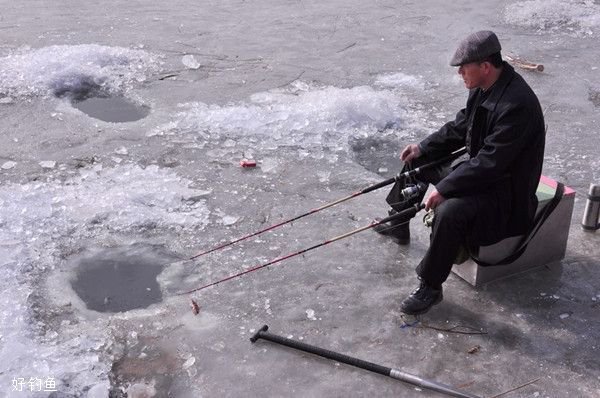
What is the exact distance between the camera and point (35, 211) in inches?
219

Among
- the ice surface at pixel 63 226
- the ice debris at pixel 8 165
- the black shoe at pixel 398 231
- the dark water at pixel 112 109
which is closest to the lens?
the ice surface at pixel 63 226

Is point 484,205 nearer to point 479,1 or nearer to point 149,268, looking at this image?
point 149,268

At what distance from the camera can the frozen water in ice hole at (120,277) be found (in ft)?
15.5

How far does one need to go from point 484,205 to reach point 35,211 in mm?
3586

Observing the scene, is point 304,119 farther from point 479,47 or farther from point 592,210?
point 479,47

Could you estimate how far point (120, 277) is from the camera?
4969 millimetres

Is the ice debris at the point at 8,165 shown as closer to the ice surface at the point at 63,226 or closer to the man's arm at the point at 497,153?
the ice surface at the point at 63,226

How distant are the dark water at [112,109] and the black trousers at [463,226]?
433 centimetres

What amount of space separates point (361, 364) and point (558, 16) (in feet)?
28.0

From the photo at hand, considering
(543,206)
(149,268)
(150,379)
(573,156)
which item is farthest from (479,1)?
(150,379)

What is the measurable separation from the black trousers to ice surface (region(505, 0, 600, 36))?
686 centimetres

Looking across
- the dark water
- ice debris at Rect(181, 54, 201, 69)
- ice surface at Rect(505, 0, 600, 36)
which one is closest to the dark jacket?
the dark water

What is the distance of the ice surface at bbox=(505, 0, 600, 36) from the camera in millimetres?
10305

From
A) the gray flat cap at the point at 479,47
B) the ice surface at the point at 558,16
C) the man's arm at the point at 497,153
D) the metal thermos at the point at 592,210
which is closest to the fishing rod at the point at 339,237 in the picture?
the man's arm at the point at 497,153
